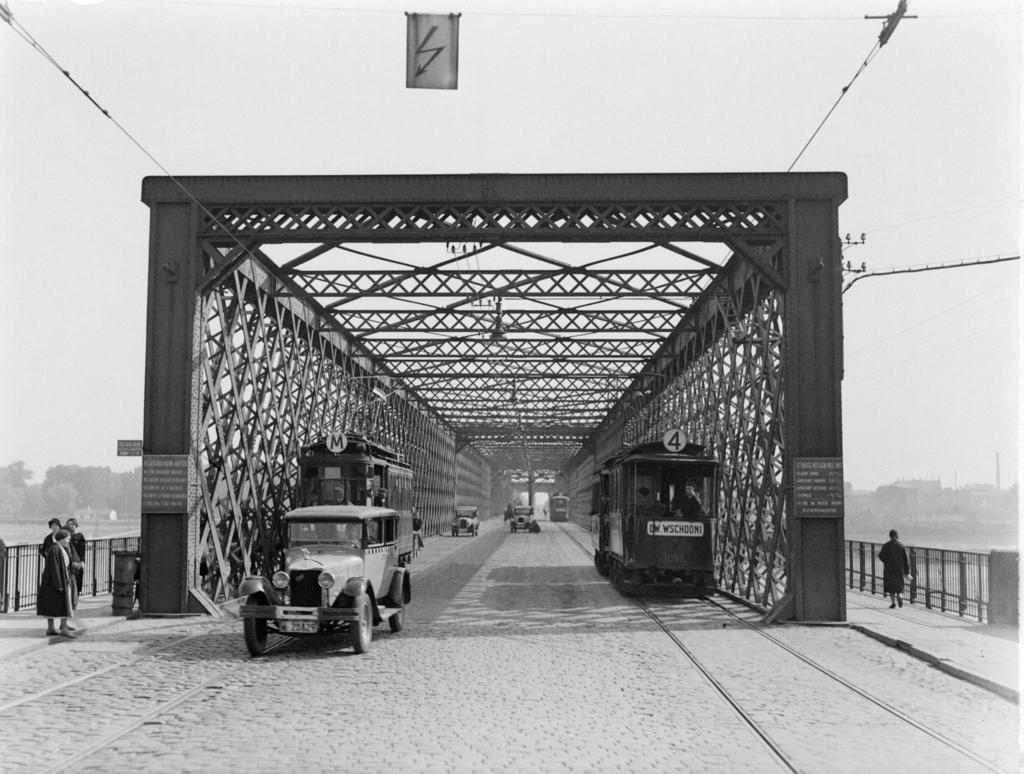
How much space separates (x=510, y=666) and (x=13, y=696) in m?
5.22

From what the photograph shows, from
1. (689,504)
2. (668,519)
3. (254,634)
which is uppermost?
(689,504)

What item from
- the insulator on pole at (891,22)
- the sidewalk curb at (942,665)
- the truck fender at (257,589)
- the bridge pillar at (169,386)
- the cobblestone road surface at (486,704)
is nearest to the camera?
the cobblestone road surface at (486,704)

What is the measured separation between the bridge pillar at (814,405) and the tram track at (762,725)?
51.5 inches

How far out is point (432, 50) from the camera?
11.4 m

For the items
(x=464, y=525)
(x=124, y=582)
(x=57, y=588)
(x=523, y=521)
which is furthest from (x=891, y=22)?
(x=523, y=521)

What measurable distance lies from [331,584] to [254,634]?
1.13 meters

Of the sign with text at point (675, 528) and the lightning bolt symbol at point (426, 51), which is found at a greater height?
the lightning bolt symbol at point (426, 51)

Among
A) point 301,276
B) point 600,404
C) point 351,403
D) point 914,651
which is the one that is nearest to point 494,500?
point 600,404

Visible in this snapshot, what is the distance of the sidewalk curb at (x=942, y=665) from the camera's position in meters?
10.2

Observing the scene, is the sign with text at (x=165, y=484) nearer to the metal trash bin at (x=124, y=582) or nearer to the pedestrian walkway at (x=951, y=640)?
the metal trash bin at (x=124, y=582)

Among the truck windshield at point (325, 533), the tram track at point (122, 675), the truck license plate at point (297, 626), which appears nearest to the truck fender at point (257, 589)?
the truck license plate at point (297, 626)

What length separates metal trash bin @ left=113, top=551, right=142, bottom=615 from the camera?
17.3 meters

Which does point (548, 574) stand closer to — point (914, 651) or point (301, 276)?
point (301, 276)

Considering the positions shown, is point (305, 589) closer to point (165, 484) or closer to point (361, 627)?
point (361, 627)
